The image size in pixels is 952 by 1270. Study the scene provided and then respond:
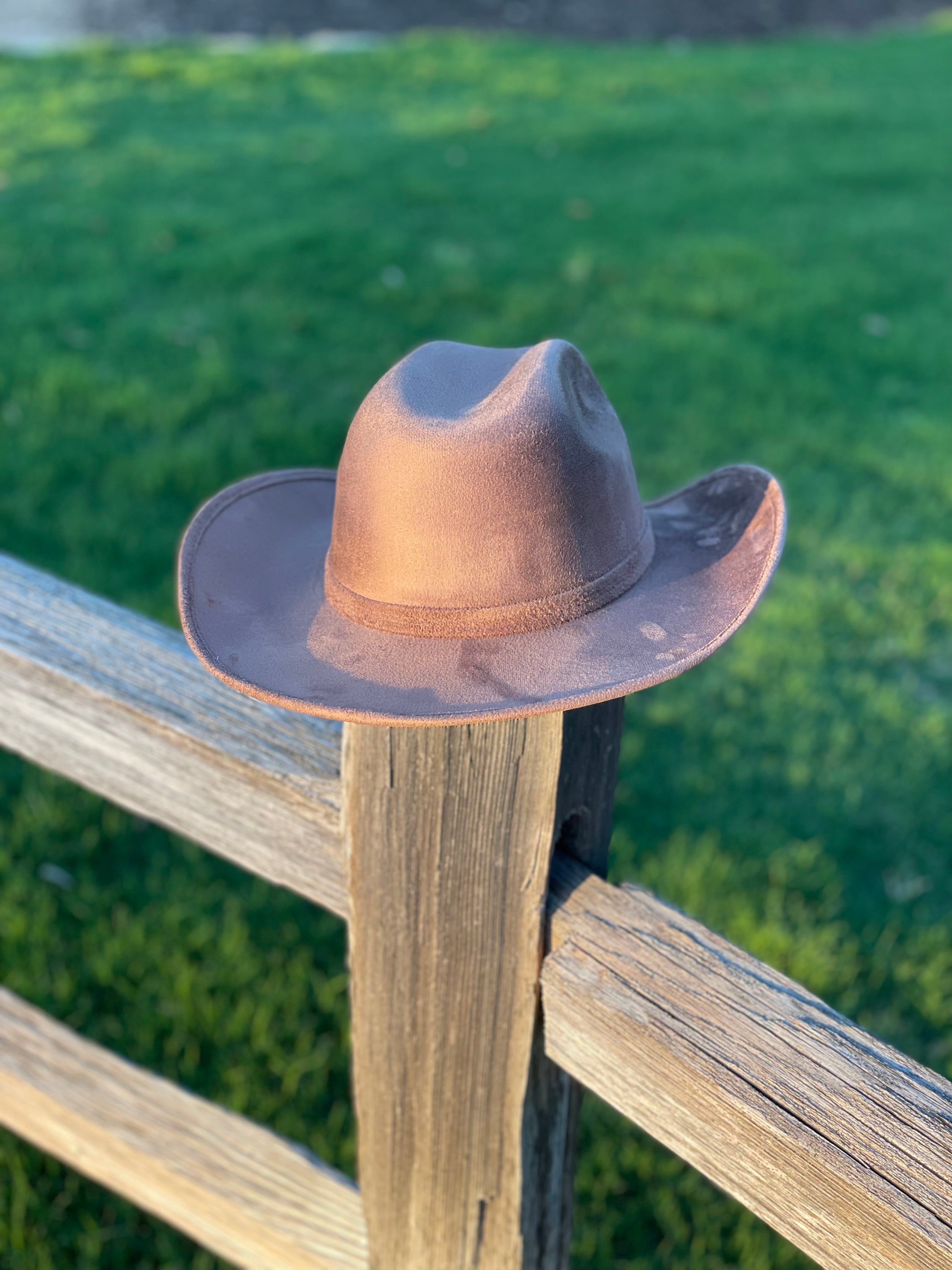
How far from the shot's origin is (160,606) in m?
3.38

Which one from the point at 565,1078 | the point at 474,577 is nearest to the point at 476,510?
the point at 474,577

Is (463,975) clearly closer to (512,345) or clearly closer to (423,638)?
(423,638)

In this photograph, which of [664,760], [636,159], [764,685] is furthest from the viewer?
[636,159]

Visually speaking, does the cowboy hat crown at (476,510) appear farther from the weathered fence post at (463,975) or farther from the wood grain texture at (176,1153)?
the wood grain texture at (176,1153)

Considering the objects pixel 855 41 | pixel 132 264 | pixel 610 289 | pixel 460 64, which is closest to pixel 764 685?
pixel 610 289

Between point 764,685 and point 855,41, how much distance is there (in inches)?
436

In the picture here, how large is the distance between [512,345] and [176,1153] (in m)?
3.82

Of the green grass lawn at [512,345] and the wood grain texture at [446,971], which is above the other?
the wood grain texture at [446,971]

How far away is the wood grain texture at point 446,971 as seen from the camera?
1.13 metres

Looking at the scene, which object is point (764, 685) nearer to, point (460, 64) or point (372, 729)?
point (372, 729)

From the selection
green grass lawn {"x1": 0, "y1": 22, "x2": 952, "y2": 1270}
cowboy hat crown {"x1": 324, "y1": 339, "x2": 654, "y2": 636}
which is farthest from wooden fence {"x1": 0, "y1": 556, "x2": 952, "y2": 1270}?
green grass lawn {"x1": 0, "y1": 22, "x2": 952, "y2": 1270}

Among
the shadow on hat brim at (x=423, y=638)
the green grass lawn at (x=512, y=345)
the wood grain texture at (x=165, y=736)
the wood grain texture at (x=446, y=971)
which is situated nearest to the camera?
the shadow on hat brim at (x=423, y=638)

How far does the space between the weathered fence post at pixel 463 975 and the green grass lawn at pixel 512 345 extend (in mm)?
812

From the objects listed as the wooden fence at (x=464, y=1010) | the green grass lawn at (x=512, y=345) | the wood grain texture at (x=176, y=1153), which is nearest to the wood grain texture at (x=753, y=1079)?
the wooden fence at (x=464, y=1010)
